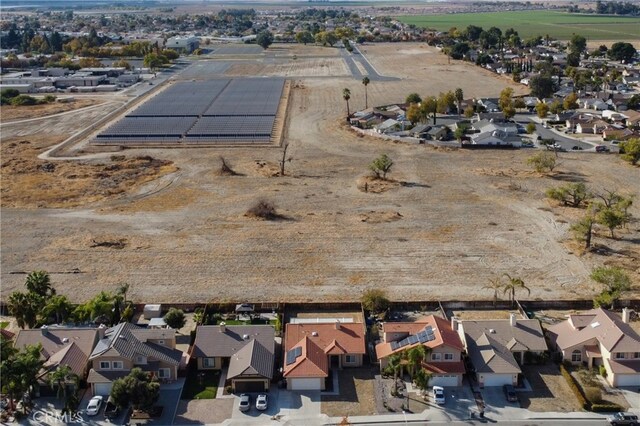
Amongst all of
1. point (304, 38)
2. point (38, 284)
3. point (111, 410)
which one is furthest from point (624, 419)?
point (304, 38)

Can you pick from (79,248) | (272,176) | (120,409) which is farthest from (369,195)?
(120,409)

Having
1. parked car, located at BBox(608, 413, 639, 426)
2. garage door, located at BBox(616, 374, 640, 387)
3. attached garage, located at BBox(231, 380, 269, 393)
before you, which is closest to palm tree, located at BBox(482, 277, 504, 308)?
garage door, located at BBox(616, 374, 640, 387)

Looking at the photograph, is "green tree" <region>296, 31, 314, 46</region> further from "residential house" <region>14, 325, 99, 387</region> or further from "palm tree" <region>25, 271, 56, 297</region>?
"residential house" <region>14, 325, 99, 387</region>

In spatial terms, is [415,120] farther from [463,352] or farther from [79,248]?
[463,352]

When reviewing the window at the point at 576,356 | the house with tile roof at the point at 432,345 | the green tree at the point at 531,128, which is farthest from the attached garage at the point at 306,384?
the green tree at the point at 531,128

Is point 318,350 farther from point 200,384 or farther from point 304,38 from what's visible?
point 304,38

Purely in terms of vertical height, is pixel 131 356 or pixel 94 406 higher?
pixel 131 356
